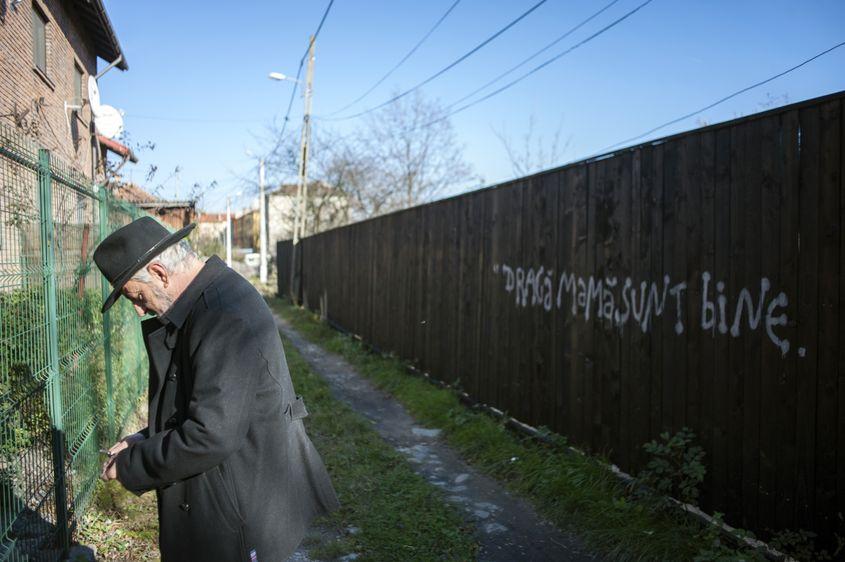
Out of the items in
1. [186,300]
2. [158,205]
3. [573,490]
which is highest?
[158,205]

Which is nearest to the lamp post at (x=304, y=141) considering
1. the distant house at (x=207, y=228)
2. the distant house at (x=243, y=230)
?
the distant house at (x=207, y=228)

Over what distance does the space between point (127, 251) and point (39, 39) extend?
12.0 m

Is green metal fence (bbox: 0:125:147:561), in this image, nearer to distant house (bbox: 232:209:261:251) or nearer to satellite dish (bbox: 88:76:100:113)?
satellite dish (bbox: 88:76:100:113)

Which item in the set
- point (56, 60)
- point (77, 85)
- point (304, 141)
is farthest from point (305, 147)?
point (56, 60)

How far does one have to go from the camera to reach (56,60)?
12125 mm

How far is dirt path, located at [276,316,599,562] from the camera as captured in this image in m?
3.84

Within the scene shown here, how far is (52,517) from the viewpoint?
3.11 m

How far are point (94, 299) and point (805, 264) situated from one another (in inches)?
169

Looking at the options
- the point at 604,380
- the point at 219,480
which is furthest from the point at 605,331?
the point at 219,480

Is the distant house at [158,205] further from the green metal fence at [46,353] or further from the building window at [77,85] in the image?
the green metal fence at [46,353]

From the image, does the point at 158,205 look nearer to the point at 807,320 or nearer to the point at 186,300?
the point at 186,300

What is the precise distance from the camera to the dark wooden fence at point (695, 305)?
300 centimetres

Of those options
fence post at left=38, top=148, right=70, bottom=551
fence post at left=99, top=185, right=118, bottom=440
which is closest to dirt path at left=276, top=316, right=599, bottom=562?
fence post at left=38, top=148, right=70, bottom=551

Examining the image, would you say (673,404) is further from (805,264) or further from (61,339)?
(61,339)
